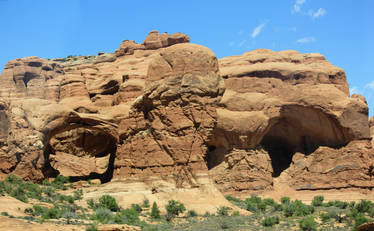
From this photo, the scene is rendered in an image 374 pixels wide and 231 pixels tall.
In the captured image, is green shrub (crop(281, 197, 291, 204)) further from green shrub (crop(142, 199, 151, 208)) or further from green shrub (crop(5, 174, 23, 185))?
green shrub (crop(5, 174, 23, 185))

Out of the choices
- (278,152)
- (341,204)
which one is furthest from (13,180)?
(278,152)

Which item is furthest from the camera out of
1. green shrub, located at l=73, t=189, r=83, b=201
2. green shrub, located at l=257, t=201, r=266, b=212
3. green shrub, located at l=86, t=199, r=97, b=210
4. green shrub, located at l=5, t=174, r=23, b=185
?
green shrub, located at l=257, t=201, r=266, b=212

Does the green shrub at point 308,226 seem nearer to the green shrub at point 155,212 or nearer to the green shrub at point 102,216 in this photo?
the green shrub at point 155,212

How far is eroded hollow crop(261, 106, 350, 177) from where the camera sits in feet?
114

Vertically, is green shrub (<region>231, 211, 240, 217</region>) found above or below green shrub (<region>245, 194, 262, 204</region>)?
below

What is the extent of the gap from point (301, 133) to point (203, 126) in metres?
11.7

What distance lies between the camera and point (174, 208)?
2372cm

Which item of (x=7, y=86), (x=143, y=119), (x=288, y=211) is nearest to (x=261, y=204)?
(x=288, y=211)

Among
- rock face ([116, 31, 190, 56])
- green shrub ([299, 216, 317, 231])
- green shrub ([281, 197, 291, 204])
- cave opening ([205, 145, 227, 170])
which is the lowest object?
green shrub ([299, 216, 317, 231])

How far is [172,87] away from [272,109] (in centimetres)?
925

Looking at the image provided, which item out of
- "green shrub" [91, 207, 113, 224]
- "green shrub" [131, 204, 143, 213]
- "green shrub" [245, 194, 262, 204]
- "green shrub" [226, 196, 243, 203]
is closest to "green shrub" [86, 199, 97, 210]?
"green shrub" [91, 207, 113, 224]

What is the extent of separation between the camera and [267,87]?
3500cm

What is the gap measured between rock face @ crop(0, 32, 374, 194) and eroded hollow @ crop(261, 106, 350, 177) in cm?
8

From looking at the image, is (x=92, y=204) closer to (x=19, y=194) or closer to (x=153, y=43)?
(x=19, y=194)
